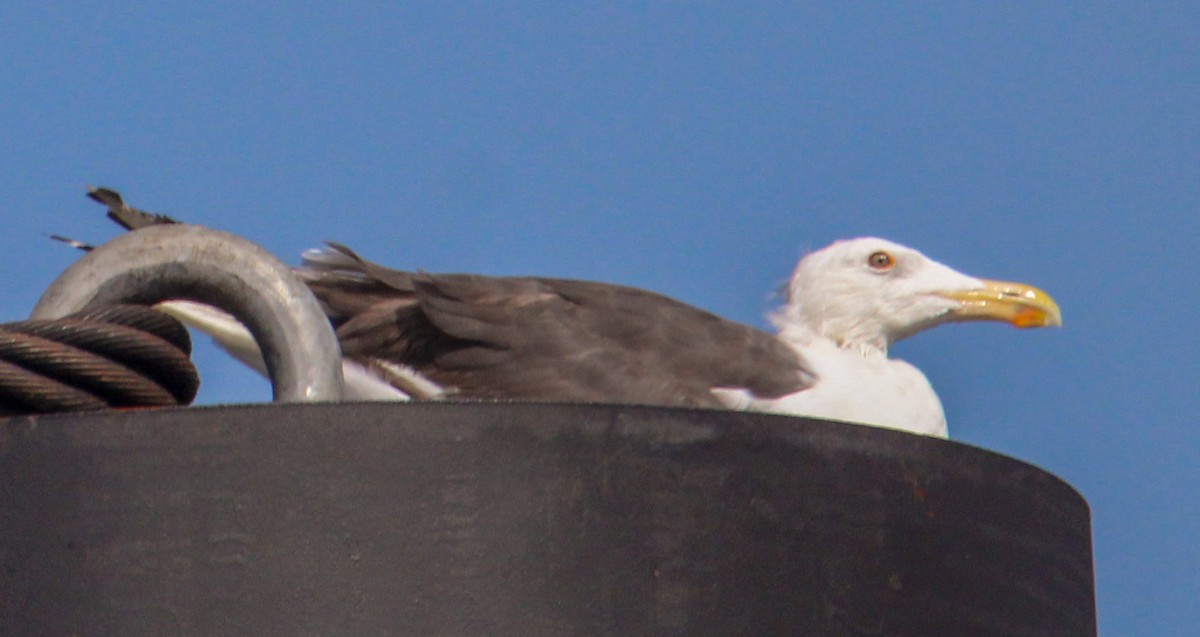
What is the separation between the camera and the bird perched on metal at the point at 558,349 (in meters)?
7.61

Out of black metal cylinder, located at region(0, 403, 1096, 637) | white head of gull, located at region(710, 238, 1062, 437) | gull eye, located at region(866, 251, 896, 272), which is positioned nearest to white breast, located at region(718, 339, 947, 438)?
white head of gull, located at region(710, 238, 1062, 437)

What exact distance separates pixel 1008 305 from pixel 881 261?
0.90 meters

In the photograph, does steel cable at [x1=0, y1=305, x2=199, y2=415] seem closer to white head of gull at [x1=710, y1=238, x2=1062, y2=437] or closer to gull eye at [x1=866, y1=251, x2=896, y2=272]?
white head of gull at [x1=710, y1=238, x2=1062, y2=437]

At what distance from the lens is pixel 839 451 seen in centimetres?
150

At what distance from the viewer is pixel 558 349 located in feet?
25.5

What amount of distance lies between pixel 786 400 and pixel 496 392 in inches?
46.7

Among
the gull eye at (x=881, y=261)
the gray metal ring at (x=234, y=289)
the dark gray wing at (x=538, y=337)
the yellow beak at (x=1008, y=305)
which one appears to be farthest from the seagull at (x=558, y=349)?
the gray metal ring at (x=234, y=289)

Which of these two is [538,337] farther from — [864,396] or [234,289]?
[234,289]

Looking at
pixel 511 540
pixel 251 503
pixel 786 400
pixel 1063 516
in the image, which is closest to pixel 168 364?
pixel 251 503

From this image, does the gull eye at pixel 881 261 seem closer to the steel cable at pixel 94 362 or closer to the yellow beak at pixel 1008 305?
the yellow beak at pixel 1008 305

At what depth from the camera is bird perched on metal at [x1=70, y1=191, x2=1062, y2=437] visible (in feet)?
25.0

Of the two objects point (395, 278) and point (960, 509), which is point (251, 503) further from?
point (395, 278)

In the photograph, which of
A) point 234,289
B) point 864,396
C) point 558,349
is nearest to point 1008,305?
point 864,396

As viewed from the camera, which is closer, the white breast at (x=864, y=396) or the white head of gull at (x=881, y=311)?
the white breast at (x=864, y=396)
